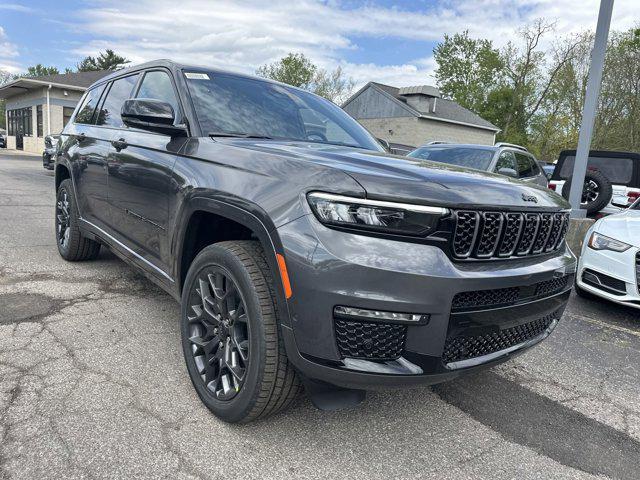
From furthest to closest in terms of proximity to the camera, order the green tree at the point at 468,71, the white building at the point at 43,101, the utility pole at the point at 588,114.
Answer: the green tree at the point at 468,71
the white building at the point at 43,101
the utility pole at the point at 588,114

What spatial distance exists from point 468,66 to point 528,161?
48530 mm

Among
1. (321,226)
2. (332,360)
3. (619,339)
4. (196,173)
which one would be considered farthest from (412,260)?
(619,339)

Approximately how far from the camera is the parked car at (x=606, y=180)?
27.0 ft

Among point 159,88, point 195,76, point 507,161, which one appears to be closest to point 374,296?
point 195,76

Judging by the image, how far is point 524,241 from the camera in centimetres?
229

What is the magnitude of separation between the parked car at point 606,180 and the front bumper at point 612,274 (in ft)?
12.7

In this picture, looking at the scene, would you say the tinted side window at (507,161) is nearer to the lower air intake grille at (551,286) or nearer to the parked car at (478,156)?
the parked car at (478,156)

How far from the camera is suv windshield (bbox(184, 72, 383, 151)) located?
2949 millimetres

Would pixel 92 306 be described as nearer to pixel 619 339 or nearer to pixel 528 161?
pixel 619 339

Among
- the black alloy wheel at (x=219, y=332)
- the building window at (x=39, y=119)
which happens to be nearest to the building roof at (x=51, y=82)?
the building window at (x=39, y=119)

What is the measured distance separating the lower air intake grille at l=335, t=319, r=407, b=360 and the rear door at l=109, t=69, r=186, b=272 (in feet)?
4.65

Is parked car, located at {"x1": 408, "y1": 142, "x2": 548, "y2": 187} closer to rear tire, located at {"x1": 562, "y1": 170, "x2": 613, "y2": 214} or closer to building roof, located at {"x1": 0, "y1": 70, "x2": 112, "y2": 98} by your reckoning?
rear tire, located at {"x1": 562, "y1": 170, "x2": 613, "y2": 214}

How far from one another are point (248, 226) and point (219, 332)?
60cm

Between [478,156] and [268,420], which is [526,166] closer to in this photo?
[478,156]
